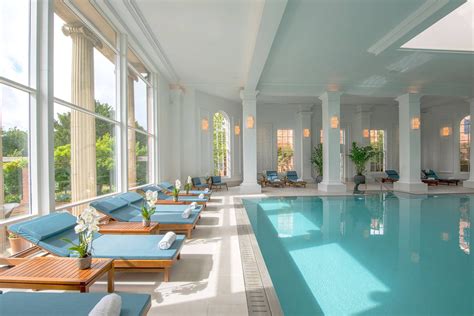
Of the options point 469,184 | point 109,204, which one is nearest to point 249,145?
point 109,204

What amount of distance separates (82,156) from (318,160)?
11.7m

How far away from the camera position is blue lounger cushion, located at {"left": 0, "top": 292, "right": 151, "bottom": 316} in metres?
1.83

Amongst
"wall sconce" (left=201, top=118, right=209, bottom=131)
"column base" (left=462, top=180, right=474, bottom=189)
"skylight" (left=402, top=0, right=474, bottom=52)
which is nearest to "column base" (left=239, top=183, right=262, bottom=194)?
"wall sconce" (left=201, top=118, right=209, bottom=131)

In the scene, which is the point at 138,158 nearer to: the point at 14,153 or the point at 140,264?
the point at 14,153

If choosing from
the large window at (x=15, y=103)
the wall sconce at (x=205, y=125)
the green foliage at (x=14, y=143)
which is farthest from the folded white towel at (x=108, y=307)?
the wall sconce at (x=205, y=125)

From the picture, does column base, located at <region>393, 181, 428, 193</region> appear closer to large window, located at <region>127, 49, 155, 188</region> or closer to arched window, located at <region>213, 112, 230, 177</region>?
arched window, located at <region>213, 112, 230, 177</region>

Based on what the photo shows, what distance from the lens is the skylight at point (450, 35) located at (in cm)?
673

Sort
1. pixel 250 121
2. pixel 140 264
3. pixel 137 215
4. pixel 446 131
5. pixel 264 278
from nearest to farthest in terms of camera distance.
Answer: pixel 140 264, pixel 264 278, pixel 137 215, pixel 250 121, pixel 446 131

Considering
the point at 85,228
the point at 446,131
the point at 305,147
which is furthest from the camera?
the point at 305,147

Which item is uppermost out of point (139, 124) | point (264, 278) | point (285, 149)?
point (139, 124)

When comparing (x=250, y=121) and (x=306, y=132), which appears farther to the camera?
(x=306, y=132)

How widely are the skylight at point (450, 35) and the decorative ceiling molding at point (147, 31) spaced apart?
6.50m

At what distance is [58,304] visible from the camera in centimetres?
190

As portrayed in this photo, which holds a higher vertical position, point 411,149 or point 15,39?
point 15,39
